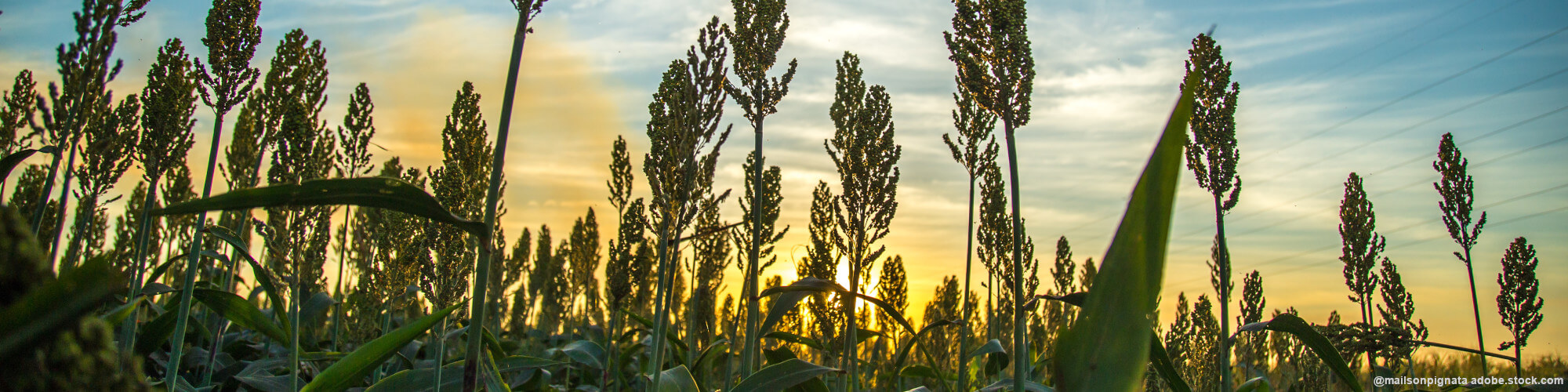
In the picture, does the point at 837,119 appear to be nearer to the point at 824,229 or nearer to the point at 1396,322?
the point at 824,229

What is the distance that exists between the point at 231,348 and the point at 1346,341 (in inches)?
338

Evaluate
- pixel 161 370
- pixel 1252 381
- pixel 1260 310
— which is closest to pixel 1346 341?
pixel 1252 381

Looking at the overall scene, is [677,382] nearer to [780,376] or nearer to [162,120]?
[780,376]

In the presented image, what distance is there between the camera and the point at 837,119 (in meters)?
6.25

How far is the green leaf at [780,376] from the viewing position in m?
3.33

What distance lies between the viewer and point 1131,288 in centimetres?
84

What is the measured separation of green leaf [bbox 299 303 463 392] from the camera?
227 cm

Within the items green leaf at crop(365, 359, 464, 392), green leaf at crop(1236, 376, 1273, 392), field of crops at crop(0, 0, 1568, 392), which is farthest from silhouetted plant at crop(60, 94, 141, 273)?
green leaf at crop(1236, 376, 1273, 392)

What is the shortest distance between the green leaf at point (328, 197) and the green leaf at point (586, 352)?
313 centimetres

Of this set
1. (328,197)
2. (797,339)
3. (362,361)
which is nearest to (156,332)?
(362,361)

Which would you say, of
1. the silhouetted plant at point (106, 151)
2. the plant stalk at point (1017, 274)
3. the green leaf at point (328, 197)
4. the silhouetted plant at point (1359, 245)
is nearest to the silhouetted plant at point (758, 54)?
the plant stalk at point (1017, 274)

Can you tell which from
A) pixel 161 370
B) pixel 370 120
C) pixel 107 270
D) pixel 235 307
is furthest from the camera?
pixel 370 120

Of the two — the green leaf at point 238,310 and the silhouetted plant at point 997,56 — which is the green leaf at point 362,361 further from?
the silhouetted plant at point 997,56

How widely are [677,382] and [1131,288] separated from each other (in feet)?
8.99
